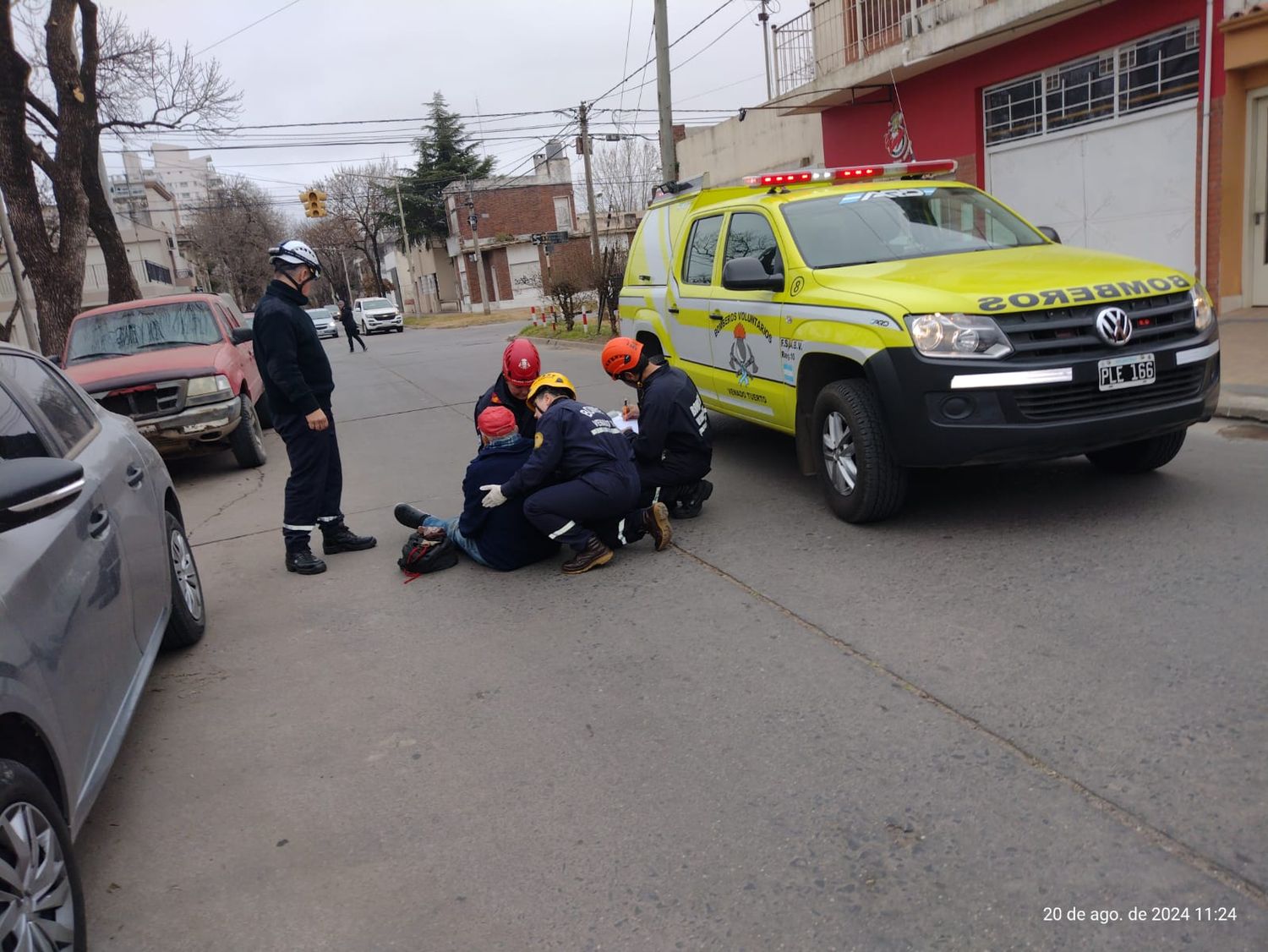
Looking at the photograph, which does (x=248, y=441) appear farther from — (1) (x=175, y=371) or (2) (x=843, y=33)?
(2) (x=843, y=33)

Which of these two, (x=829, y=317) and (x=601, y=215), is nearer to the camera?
(x=829, y=317)

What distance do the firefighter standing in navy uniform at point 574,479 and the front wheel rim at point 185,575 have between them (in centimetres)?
152

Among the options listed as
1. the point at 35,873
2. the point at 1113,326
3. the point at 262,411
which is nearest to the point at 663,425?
the point at 1113,326

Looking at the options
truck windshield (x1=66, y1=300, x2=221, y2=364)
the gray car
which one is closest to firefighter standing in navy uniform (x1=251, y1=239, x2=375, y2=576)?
the gray car

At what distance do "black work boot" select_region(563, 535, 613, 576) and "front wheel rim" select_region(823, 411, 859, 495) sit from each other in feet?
4.64

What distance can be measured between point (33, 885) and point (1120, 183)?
13.7 metres

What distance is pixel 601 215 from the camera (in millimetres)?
59375

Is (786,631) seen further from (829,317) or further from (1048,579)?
(829,317)

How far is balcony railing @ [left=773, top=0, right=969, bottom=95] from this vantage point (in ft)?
50.2

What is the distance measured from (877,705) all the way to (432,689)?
5.90 feet

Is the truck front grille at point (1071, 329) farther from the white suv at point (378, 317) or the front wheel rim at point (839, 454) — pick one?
the white suv at point (378, 317)

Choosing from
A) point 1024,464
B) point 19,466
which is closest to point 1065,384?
point 1024,464

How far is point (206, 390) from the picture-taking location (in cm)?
916

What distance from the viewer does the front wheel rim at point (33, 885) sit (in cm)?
214
